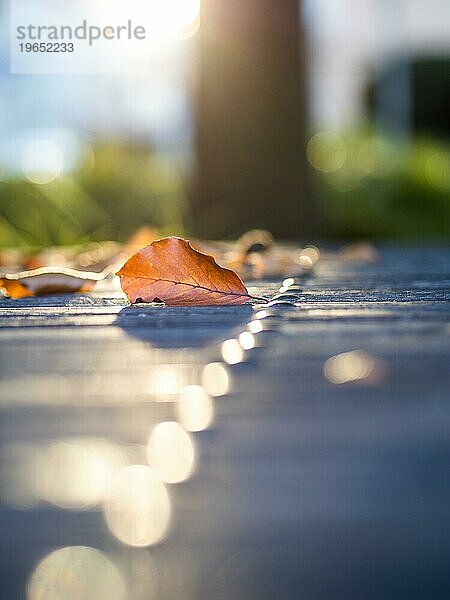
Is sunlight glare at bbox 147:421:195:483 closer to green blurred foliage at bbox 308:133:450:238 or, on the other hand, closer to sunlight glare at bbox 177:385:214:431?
sunlight glare at bbox 177:385:214:431

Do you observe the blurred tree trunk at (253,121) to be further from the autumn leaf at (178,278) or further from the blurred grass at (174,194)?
the autumn leaf at (178,278)

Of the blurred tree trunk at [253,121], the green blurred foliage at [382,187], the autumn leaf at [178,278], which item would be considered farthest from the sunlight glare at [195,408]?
the green blurred foliage at [382,187]

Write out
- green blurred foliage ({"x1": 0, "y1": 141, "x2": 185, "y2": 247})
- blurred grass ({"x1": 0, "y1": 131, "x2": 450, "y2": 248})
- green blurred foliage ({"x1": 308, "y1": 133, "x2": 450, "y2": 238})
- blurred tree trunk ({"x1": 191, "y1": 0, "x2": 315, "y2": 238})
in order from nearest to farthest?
green blurred foliage ({"x1": 0, "y1": 141, "x2": 185, "y2": 247})
blurred grass ({"x1": 0, "y1": 131, "x2": 450, "y2": 248})
blurred tree trunk ({"x1": 191, "y1": 0, "x2": 315, "y2": 238})
green blurred foliage ({"x1": 308, "y1": 133, "x2": 450, "y2": 238})

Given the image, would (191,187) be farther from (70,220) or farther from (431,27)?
(431,27)

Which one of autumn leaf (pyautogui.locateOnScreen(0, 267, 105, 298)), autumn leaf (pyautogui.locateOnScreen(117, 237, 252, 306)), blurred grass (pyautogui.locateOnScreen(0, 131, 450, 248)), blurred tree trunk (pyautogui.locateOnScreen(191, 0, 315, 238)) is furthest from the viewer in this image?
blurred tree trunk (pyautogui.locateOnScreen(191, 0, 315, 238))

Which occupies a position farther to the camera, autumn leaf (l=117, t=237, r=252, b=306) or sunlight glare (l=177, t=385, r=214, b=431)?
autumn leaf (l=117, t=237, r=252, b=306)

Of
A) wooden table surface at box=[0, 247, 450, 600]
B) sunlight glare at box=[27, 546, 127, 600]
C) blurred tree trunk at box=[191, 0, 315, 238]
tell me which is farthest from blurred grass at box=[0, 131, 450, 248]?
sunlight glare at box=[27, 546, 127, 600]

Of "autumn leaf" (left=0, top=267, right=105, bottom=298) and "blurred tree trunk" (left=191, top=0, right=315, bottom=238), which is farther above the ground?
"blurred tree trunk" (left=191, top=0, right=315, bottom=238)
